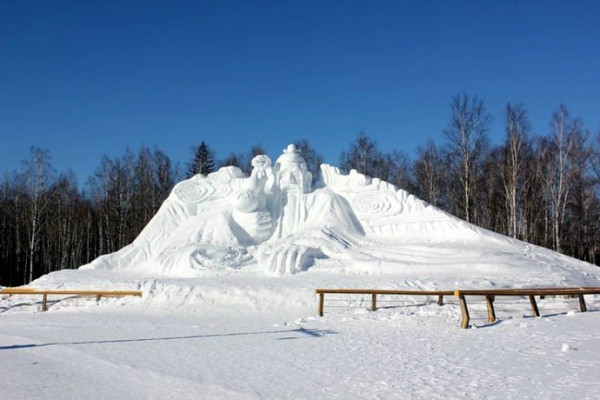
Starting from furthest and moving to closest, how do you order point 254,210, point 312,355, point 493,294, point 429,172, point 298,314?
point 429,172, point 254,210, point 298,314, point 493,294, point 312,355

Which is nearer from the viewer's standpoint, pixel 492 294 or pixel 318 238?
pixel 492 294

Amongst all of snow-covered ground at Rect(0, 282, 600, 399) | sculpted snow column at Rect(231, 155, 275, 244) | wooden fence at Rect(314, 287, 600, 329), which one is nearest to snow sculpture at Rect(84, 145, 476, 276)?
sculpted snow column at Rect(231, 155, 275, 244)

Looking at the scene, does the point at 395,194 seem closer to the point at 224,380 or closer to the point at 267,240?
the point at 267,240

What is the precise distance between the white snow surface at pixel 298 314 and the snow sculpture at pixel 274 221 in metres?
0.05

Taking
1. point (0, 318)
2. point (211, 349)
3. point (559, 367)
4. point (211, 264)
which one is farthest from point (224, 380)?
point (211, 264)

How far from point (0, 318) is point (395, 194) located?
471 inches

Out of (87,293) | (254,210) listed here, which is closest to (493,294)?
(87,293)

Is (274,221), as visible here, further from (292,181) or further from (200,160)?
(200,160)

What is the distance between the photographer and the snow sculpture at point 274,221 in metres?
15.3

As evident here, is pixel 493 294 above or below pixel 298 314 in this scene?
above

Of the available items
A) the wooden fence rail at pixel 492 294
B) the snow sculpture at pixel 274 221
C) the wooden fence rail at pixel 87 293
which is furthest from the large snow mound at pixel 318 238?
the wooden fence rail at pixel 492 294

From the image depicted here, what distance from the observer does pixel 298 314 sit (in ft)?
36.1

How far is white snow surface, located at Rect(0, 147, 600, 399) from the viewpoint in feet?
17.1

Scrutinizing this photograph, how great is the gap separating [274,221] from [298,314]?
6939 mm
